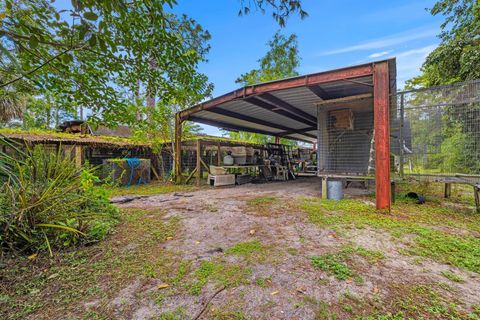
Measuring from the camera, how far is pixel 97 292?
1.63 m

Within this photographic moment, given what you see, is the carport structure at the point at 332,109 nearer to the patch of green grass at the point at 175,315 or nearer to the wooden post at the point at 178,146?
the wooden post at the point at 178,146

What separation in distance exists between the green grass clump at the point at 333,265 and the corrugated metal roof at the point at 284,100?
3.53 meters

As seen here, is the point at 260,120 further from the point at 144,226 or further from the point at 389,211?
the point at 144,226

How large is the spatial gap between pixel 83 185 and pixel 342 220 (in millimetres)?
3997

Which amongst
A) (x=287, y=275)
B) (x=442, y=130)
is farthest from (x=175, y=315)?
(x=442, y=130)

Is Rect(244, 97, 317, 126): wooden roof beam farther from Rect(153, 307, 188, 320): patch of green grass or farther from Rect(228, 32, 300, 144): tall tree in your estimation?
Rect(228, 32, 300, 144): tall tree

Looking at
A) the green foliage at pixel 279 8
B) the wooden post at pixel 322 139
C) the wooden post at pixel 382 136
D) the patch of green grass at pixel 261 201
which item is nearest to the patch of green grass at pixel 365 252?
the wooden post at pixel 382 136

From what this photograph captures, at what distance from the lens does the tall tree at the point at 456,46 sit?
6555mm

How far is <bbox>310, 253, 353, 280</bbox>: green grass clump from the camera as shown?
1833mm

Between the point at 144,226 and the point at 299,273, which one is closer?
the point at 299,273

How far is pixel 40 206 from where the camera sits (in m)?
2.27

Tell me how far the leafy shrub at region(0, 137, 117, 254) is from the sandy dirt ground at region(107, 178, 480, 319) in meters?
1.20

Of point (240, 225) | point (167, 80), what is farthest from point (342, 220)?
point (167, 80)

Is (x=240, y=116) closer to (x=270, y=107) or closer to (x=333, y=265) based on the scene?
(x=270, y=107)
